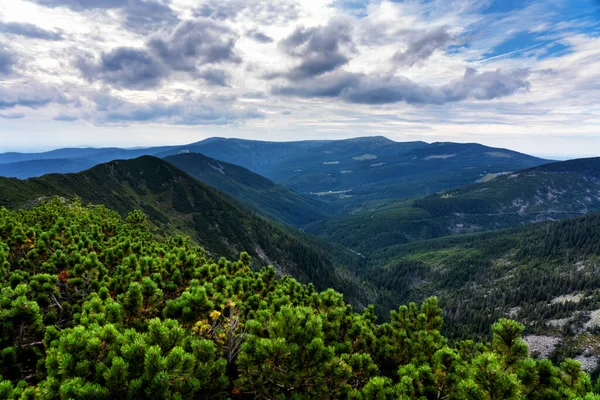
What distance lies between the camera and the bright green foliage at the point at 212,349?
954 centimetres

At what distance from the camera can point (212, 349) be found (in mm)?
11086

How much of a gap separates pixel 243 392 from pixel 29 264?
729 inches

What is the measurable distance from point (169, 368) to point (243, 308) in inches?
364

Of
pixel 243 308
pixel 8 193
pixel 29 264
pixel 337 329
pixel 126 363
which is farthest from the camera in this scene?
pixel 8 193

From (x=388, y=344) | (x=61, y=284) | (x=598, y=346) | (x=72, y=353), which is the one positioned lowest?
(x=598, y=346)

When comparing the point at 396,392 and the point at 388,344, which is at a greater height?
the point at 396,392

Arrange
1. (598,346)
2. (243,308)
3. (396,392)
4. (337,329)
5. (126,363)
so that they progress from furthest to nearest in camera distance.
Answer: (598,346)
(243,308)
(337,329)
(396,392)
(126,363)

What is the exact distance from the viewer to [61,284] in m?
19.5

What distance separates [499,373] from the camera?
10.3 metres

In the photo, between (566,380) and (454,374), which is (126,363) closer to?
(454,374)

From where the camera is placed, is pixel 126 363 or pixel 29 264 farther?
pixel 29 264

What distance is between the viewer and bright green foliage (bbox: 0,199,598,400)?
31.3 ft

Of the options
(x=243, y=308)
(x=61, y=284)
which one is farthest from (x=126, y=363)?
(x=61, y=284)

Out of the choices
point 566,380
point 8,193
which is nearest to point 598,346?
point 566,380
